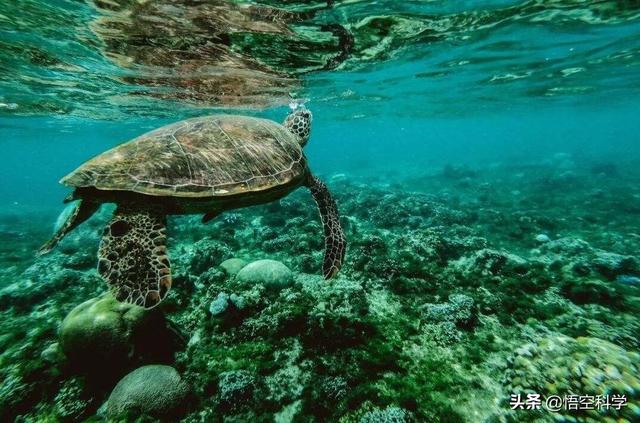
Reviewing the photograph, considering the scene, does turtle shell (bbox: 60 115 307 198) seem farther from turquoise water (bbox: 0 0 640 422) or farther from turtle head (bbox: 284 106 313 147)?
turquoise water (bbox: 0 0 640 422)

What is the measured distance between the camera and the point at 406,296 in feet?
23.1

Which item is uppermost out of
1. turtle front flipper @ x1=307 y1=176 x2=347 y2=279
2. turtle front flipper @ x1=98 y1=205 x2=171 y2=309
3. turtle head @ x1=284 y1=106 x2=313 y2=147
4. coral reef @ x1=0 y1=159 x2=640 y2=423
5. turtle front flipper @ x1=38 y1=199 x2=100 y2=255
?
turtle head @ x1=284 y1=106 x2=313 y2=147

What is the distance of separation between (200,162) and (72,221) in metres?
2.05

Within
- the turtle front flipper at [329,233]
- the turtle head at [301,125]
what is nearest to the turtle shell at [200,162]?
the turtle front flipper at [329,233]

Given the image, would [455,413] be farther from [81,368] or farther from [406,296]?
[81,368]

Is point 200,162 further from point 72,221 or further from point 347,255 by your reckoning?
point 347,255

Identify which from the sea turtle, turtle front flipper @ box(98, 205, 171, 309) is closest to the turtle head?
the sea turtle

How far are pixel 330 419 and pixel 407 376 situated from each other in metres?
1.42

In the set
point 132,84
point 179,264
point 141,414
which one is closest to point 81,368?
point 141,414

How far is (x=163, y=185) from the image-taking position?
4.12m

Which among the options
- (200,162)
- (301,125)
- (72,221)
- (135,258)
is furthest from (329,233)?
(72,221)

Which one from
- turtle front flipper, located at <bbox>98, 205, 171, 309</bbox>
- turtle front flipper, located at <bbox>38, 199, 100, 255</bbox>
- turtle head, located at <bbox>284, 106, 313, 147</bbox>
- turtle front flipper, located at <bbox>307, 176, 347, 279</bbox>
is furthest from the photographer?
turtle head, located at <bbox>284, 106, 313, 147</bbox>

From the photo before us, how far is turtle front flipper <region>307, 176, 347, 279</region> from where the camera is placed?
539cm

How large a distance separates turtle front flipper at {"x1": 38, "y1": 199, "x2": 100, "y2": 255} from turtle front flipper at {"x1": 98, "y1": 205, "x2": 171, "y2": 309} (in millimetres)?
698
